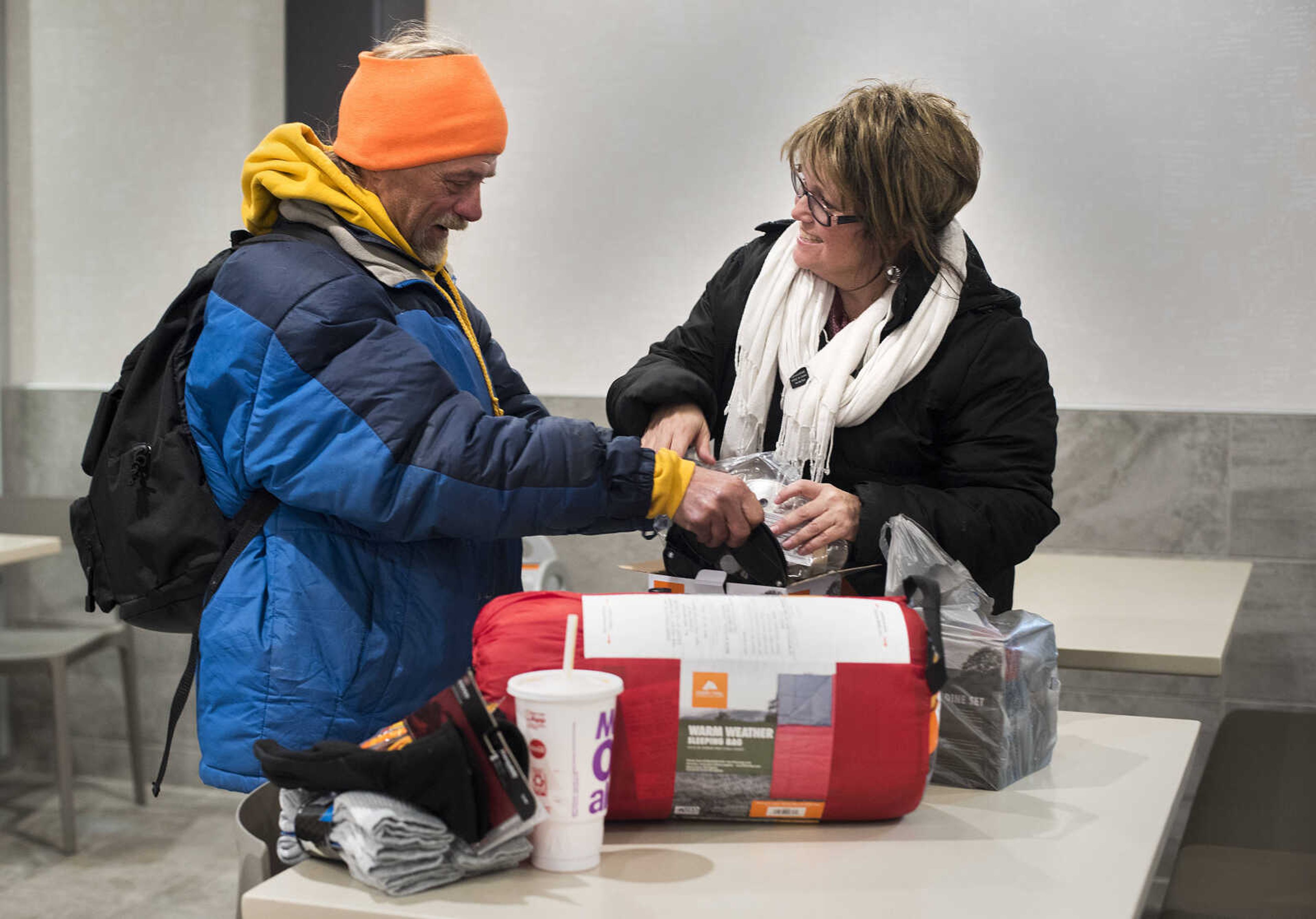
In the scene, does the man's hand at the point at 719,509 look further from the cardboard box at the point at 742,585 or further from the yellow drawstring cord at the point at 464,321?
the yellow drawstring cord at the point at 464,321

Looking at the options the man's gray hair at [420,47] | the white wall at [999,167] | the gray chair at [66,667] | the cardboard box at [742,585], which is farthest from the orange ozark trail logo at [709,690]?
the gray chair at [66,667]

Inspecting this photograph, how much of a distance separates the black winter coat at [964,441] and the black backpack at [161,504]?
570 mm

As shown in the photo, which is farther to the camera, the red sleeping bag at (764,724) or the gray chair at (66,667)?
the gray chair at (66,667)

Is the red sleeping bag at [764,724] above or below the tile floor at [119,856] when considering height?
above

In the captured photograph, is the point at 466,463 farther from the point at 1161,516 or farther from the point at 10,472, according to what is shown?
the point at 10,472

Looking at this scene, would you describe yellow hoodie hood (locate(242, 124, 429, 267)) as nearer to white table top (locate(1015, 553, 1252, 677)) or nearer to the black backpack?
the black backpack

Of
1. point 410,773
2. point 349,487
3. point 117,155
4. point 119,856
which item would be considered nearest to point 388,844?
point 410,773

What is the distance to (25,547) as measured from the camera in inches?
133

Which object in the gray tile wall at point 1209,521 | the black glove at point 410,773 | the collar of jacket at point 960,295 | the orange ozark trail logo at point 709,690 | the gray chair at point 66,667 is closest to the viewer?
the black glove at point 410,773

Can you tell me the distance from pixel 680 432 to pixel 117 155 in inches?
122

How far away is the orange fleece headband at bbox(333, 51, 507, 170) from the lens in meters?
1.65

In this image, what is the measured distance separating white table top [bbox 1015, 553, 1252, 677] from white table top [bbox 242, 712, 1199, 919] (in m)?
0.70

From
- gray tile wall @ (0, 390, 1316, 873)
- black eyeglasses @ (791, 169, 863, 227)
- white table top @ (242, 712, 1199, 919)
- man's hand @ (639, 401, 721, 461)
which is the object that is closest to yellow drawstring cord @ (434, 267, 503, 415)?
man's hand @ (639, 401, 721, 461)

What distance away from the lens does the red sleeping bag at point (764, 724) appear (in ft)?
3.67
